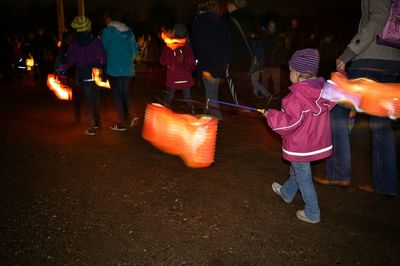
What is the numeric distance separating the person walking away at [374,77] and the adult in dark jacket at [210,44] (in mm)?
2555

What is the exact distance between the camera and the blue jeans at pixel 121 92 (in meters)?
6.58

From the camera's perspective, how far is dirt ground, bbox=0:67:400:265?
307cm

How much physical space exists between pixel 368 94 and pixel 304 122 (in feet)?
4.96

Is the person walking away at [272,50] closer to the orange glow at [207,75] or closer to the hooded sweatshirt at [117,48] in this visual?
the orange glow at [207,75]

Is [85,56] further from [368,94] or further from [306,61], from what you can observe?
[368,94]

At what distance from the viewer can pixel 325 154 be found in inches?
137

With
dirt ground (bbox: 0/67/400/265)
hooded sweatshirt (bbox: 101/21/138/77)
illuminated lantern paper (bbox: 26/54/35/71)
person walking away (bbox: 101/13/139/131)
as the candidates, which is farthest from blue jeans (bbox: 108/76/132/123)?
illuminated lantern paper (bbox: 26/54/35/71)

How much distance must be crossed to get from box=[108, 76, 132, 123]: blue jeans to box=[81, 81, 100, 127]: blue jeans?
326 millimetres

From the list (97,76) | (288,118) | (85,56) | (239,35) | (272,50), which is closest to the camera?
(288,118)

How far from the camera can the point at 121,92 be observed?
→ 667cm

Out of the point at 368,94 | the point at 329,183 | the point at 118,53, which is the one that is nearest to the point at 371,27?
the point at 368,94

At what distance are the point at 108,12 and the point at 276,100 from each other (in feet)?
17.2

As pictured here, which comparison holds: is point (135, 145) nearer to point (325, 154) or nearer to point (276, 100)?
point (325, 154)

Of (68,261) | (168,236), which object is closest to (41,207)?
(68,261)
